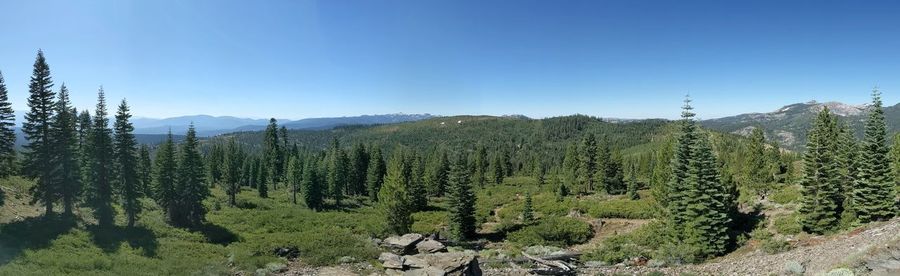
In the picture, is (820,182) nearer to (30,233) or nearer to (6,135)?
(30,233)

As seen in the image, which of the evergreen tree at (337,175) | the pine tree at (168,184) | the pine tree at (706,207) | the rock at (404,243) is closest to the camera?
the pine tree at (706,207)

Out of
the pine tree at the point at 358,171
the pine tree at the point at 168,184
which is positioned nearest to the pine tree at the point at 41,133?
the pine tree at the point at 168,184

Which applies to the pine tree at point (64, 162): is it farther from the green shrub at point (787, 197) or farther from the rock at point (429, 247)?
the green shrub at point (787, 197)

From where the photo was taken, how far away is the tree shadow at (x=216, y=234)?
150ft

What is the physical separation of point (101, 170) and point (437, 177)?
2492 inches

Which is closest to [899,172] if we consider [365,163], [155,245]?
[155,245]

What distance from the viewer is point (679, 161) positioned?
4084 centimetres

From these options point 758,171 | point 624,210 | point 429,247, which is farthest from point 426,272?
point 758,171

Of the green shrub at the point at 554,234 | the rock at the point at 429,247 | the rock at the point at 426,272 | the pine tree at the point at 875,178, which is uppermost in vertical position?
the pine tree at the point at 875,178

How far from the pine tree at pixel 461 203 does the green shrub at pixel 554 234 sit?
5.23m

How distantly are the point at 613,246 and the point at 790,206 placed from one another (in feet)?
63.5

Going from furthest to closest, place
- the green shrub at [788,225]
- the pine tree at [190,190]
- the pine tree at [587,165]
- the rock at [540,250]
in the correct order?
1. the pine tree at [587,165]
2. the pine tree at [190,190]
3. the rock at [540,250]
4. the green shrub at [788,225]

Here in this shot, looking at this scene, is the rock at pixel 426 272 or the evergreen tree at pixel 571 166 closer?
the rock at pixel 426 272

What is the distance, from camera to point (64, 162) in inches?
1624
